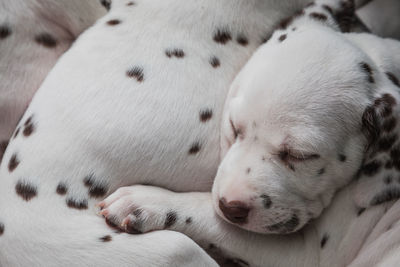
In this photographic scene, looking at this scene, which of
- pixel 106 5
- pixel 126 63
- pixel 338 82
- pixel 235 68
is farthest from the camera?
pixel 106 5

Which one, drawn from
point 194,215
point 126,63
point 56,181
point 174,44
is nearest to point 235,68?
point 174,44

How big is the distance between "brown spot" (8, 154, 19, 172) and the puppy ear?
4.72 feet

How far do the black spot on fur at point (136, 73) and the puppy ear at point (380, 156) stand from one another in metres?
0.97

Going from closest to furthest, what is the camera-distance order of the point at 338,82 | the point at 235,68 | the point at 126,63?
the point at 338,82 < the point at 126,63 < the point at 235,68

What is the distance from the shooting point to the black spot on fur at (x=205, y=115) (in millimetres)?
2658

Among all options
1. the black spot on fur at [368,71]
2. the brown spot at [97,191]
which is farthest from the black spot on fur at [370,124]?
the brown spot at [97,191]

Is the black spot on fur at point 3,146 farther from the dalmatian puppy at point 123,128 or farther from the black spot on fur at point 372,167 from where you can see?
the black spot on fur at point 372,167

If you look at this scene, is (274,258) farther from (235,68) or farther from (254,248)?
(235,68)

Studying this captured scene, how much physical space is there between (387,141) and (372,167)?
0.13 m

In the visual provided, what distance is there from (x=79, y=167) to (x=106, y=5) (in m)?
0.96

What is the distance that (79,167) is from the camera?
8.08ft

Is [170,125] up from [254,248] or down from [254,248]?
up

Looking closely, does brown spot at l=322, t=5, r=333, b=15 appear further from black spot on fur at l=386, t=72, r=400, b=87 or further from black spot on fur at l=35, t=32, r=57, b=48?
black spot on fur at l=35, t=32, r=57, b=48

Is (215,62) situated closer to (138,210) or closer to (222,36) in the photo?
(222,36)
